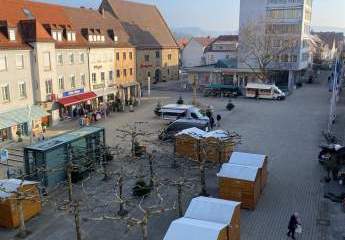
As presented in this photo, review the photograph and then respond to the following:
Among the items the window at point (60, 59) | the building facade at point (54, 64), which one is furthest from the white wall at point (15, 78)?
the window at point (60, 59)

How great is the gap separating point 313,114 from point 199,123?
19567 millimetres

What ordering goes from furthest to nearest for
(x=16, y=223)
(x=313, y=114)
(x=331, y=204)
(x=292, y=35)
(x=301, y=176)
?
(x=292, y=35)
(x=313, y=114)
(x=301, y=176)
(x=331, y=204)
(x=16, y=223)

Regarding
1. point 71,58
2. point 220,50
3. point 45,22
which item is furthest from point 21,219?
point 220,50

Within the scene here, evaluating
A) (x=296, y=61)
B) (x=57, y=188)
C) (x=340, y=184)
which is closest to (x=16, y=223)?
(x=57, y=188)

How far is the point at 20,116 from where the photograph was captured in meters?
36.8

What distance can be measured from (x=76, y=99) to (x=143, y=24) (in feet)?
121

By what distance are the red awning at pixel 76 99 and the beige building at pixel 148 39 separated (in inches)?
865

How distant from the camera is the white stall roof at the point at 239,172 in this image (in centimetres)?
2136

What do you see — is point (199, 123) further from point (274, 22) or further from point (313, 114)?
point (274, 22)

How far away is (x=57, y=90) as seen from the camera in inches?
1715

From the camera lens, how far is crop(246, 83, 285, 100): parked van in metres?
60.1

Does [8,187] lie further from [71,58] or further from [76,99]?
[71,58]

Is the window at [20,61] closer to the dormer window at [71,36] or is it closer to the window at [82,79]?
the dormer window at [71,36]

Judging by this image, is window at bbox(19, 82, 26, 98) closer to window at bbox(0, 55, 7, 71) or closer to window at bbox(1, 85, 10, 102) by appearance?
window at bbox(1, 85, 10, 102)
